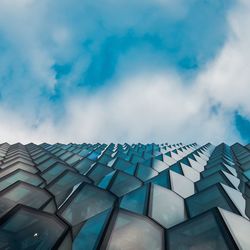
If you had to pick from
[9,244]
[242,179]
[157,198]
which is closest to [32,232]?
[9,244]

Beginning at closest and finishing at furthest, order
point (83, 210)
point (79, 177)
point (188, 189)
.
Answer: point (83, 210) < point (188, 189) < point (79, 177)

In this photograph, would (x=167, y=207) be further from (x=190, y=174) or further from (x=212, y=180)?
(x=190, y=174)

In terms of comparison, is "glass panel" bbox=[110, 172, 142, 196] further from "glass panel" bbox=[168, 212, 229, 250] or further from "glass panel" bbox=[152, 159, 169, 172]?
"glass panel" bbox=[168, 212, 229, 250]

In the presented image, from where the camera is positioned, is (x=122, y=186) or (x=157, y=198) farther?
(x=122, y=186)

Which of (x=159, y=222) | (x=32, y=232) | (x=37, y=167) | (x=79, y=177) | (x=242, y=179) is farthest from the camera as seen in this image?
(x=37, y=167)

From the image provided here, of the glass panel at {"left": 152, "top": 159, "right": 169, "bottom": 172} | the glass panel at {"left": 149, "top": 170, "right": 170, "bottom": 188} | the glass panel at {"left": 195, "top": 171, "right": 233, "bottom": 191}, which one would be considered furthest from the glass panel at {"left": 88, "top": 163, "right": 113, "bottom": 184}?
the glass panel at {"left": 195, "top": 171, "right": 233, "bottom": 191}

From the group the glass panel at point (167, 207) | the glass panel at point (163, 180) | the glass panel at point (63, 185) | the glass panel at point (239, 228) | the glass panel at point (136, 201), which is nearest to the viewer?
the glass panel at point (239, 228)

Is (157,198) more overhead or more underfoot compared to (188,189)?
more underfoot

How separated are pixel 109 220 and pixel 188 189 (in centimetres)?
719

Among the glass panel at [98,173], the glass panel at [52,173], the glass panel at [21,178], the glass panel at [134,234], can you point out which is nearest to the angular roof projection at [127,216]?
the glass panel at [134,234]

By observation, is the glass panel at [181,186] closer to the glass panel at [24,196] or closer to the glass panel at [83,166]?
the glass panel at [24,196]

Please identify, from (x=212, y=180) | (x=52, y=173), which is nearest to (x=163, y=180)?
(x=212, y=180)

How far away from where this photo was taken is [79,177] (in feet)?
57.5

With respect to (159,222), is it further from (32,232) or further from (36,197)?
(36,197)
